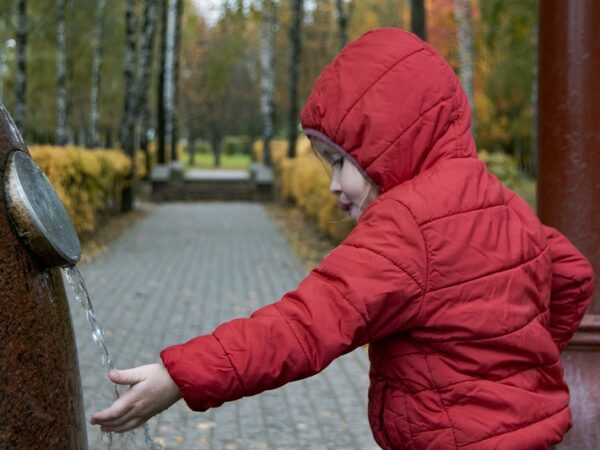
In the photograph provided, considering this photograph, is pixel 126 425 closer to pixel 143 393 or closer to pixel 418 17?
pixel 143 393

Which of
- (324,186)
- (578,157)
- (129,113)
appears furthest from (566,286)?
(129,113)

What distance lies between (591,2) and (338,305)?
2.45 m

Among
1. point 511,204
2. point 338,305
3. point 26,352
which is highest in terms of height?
point 511,204

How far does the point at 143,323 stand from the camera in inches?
367

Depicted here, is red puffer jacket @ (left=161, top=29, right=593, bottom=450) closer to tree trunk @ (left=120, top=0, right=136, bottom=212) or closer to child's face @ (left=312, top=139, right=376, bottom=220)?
child's face @ (left=312, top=139, right=376, bottom=220)

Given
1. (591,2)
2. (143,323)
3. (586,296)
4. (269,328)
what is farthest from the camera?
(143,323)

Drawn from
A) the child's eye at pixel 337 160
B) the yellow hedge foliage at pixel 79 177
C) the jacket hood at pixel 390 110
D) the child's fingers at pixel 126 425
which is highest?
the jacket hood at pixel 390 110

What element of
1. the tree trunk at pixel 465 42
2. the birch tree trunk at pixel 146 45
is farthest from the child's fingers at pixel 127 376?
the birch tree trunk at pixel 146 45

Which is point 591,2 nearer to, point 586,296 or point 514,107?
point 586,296

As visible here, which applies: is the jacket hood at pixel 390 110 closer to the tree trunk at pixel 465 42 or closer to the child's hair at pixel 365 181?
the child's hair at pixel 365 181

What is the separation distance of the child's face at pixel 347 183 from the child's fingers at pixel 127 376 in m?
0.65

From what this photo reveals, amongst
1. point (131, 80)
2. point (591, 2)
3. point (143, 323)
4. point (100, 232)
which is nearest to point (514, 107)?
point (131, 80)

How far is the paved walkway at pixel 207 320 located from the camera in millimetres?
5789

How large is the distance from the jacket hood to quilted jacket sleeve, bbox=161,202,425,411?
0.70ft
